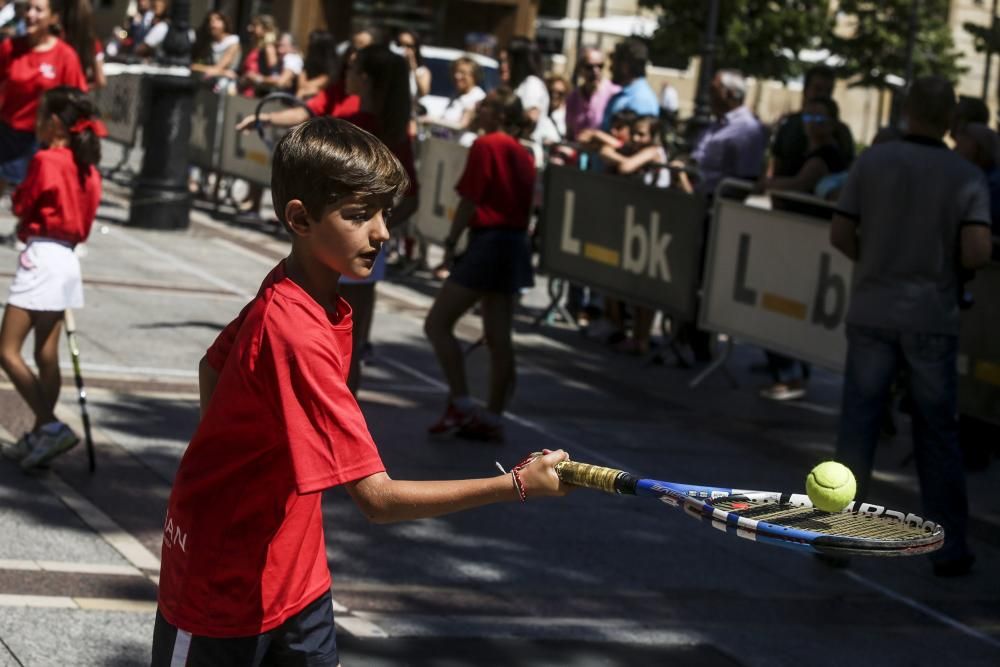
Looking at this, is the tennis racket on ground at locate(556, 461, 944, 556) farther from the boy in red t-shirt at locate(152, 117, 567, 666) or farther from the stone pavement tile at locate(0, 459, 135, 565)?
the stone pavement tile at locate(0, 459, 135, 565)

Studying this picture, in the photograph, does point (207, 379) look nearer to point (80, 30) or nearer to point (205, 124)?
point (80, 30)

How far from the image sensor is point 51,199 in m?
7.17

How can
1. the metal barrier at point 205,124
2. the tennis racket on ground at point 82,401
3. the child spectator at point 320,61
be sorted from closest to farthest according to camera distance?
1. the tennis racket on ground at point 82,401
2. the child spectator at point 320,61
3. the metal barrier at point 205,124

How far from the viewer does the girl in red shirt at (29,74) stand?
12.2 metres

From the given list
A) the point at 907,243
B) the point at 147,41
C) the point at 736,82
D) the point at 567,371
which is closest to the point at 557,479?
the point at 907,243

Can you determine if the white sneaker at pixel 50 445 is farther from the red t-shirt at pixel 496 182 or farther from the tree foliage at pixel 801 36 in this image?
the tree foliage at pixel 801 36

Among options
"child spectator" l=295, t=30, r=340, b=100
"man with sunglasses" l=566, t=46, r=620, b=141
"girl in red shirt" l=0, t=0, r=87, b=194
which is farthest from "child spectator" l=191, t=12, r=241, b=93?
"girl in red shirt" l=0, t=0, r=87, b=194


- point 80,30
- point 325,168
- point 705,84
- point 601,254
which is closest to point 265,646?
point 325,168

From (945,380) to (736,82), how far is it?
556cm

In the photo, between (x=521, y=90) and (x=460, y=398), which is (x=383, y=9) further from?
(x=460, y=398)

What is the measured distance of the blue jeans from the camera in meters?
7.23

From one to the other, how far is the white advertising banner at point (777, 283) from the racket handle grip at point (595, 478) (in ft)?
24.1

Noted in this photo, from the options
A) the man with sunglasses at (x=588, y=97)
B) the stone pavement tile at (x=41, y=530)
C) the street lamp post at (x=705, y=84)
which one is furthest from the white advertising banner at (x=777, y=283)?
the stone pavement tile at (x=41, y=530)

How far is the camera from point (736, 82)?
40.8 feet
